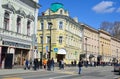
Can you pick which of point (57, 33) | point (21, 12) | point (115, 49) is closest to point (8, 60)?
point (21, 12)

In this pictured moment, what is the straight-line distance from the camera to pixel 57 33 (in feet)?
231

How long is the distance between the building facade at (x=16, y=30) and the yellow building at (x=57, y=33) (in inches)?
782

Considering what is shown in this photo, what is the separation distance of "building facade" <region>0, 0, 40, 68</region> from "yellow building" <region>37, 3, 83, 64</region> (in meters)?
19.9

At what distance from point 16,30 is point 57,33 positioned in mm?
27834

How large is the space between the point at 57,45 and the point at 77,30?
51.7 ft

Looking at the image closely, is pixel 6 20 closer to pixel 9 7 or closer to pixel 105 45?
pixel 9 7

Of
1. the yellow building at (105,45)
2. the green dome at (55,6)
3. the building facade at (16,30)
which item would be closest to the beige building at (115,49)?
the yellow building at (105,45)

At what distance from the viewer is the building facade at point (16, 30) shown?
39.2 meters

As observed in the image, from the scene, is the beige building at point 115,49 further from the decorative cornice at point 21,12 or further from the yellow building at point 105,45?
the decorative cornice at point 21,12

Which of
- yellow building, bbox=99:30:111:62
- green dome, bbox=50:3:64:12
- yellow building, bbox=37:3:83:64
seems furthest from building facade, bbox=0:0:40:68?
yellow building, bbox=99:30:111:62

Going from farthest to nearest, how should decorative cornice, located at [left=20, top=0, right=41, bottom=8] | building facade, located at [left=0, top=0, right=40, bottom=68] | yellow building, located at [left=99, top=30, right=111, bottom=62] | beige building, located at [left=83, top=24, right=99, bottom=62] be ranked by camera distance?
yellow building, located at [left=99, top=30, right=111, bottom=62] < beige building, located at [left=83, top=24, right=99, bottom=62] < decorative cornice, located at [left=20, top=0, right=41, bottom=8] < building facade, located at [left=0, top=0, right=40, bottom=68]

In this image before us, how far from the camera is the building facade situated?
129ft

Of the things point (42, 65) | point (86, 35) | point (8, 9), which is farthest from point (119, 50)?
point (8, 9)

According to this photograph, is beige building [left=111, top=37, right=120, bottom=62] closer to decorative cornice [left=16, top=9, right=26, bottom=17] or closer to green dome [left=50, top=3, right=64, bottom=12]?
green dome [left=50, top=3, right=64, bottom=12]
